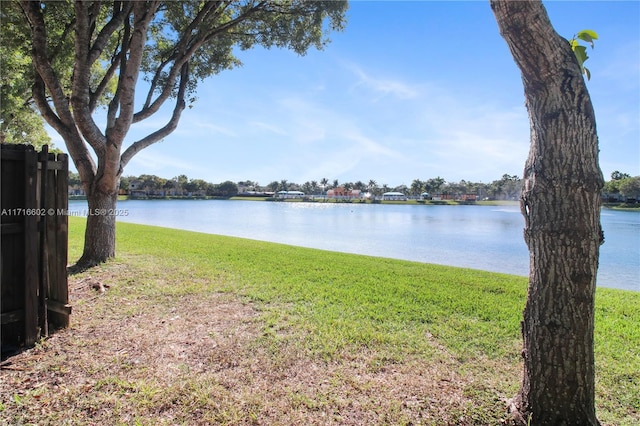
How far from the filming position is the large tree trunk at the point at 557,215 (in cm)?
194

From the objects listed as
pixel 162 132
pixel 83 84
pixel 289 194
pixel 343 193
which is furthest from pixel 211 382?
pixel 343 193

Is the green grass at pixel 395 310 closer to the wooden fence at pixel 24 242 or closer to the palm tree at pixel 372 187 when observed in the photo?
the wooden fence at pixel 24 242

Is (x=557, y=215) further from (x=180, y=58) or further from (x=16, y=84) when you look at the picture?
(x=16, y=84)

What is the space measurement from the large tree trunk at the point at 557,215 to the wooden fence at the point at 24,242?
409 cm

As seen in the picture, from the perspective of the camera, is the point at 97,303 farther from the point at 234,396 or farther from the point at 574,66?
the point at 574,66

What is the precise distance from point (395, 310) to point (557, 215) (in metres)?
3.01

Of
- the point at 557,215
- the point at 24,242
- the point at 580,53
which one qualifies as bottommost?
the point at 24,242

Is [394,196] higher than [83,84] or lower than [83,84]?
higher

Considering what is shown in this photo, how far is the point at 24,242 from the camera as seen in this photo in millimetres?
3307

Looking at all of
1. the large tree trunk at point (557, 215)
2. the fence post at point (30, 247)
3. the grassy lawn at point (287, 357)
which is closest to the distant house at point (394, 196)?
the grassy lawn at point (287, 357)

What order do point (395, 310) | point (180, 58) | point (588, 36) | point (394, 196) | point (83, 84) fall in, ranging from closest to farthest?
1. point (588, 36)
2. point (395, 310)
3. point (83, 84)
4. point (180, 58)
5. point (394, 196)

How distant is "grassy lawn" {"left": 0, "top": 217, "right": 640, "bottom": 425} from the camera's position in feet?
8.09

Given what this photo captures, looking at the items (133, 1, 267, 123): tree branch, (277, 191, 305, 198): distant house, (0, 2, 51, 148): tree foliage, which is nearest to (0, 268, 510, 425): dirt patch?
(133, 1, 267, 123): tree branch

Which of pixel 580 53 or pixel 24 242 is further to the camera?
pixel 24 242
